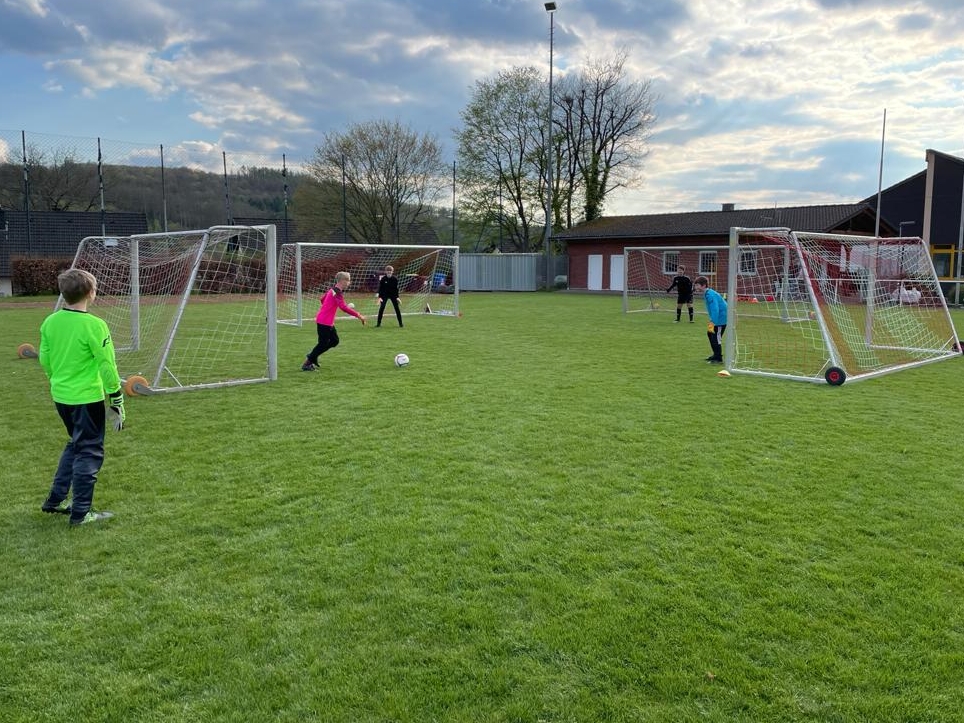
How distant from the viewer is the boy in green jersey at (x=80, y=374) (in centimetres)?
464

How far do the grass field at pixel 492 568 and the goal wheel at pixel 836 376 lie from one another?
169 cm

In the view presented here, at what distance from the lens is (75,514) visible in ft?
15.3

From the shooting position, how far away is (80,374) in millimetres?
4664

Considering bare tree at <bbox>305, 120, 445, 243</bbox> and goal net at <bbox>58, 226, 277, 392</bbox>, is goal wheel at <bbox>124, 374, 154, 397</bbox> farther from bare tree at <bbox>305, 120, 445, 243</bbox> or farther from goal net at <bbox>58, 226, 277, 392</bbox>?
bare tree at <bbox>305, 120, 445, 243</bbox>

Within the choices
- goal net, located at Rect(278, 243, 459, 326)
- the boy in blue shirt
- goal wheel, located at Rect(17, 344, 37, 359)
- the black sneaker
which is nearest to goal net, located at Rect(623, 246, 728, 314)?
goal net, located at Rect(278, 243, 459, 326)

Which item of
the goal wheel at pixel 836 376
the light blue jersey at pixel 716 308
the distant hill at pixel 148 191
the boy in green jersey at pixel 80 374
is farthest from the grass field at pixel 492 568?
the distant hill at pixel 148 191

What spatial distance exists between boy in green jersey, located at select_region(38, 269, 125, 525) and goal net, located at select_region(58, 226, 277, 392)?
4.46 m

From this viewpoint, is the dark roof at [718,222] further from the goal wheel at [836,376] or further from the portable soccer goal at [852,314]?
the goal wheel at [836,376]

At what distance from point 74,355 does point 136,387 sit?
179 inches

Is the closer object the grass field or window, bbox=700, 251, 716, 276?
the grass field

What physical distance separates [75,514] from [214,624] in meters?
1.89

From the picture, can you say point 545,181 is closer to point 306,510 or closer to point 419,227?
point 419,227

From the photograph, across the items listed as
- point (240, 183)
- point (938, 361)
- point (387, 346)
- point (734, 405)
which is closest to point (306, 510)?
point (734, 405)

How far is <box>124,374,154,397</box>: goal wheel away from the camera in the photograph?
883cm
